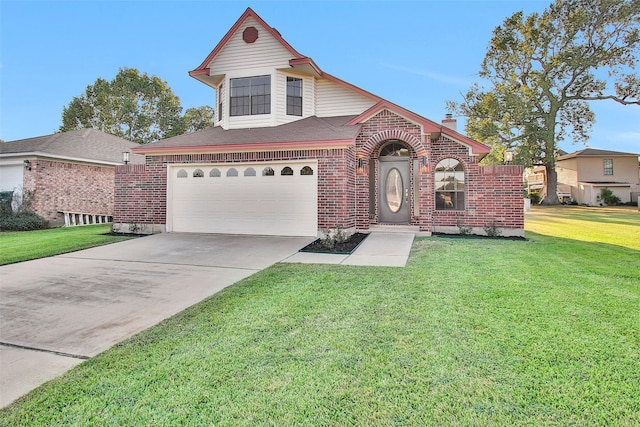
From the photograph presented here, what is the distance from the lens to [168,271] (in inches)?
254

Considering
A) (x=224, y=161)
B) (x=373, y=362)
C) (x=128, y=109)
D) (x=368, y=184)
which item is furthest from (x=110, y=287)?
(x=128, y=109)

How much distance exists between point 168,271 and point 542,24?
33309 millimetres

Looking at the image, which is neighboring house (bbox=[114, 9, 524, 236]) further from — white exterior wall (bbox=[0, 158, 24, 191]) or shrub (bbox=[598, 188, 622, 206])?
shrub (bbox=[598, 188, 622, 206])

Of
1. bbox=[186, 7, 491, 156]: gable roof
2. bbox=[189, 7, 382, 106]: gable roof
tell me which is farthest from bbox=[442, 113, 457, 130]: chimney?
bbox=[189, 7, 382, 106]: gable roof

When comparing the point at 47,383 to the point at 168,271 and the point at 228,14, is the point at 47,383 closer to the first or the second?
the point at 168,271

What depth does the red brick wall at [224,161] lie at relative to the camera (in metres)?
10.1

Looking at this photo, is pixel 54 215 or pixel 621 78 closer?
pixel 54 215

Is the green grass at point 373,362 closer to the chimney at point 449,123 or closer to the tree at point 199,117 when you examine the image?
the chimney at point 449,123

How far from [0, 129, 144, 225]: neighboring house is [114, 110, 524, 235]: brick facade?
438 centimetres

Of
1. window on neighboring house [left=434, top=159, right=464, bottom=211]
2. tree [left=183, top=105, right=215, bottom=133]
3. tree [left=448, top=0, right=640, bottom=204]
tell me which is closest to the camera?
window on neighboring house [left=434, top=159, right=464, bottom=211]

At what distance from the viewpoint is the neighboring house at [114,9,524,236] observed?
34.2 ft

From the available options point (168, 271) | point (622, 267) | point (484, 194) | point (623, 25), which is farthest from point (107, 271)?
point (623, 25)

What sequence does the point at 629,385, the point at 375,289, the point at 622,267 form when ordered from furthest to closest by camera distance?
the point at 622,267 → the point at 375,289 → the point at 629,385

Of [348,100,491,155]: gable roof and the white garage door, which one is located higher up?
[348,100,491,155]: gable roof
